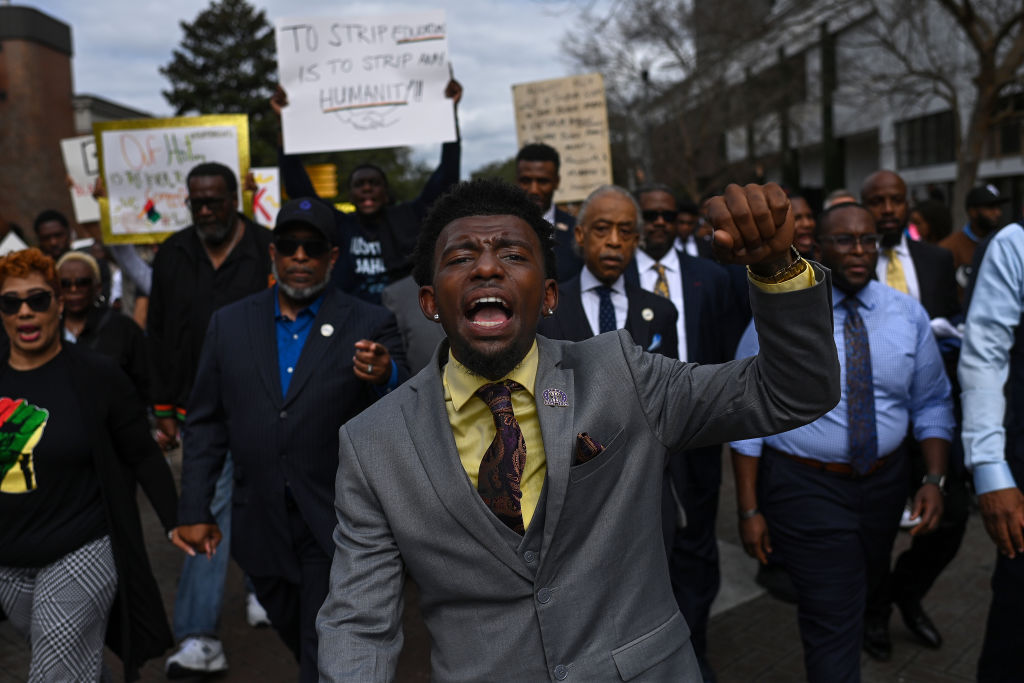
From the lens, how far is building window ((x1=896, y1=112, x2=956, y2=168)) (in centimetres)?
3020

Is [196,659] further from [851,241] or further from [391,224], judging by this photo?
[851,241]

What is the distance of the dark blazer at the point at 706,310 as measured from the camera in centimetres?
436

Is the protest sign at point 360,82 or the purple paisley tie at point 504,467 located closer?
the purple paisley tie at point 504,467

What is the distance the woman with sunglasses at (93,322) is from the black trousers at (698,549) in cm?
324

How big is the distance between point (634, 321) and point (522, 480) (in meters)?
1.98

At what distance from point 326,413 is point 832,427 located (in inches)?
78.6

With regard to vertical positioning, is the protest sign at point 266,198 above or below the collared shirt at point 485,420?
above

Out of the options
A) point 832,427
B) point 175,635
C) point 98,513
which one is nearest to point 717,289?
point 832,427

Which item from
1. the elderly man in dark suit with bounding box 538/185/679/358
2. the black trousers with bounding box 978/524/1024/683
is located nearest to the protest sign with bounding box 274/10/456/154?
the elderly man in dark suit with bounding box 538/185/679/358

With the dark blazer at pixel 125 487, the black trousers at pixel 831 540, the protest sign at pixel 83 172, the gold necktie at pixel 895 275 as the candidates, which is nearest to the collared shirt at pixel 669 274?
the black trousers at pixel 831 540

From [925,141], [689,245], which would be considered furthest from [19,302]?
[925,141]

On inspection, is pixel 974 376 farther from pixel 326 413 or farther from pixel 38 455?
pixel 38 455

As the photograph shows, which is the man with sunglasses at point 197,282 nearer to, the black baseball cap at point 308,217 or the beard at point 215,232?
the beard at point 215,232

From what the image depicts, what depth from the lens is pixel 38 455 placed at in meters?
3.35
